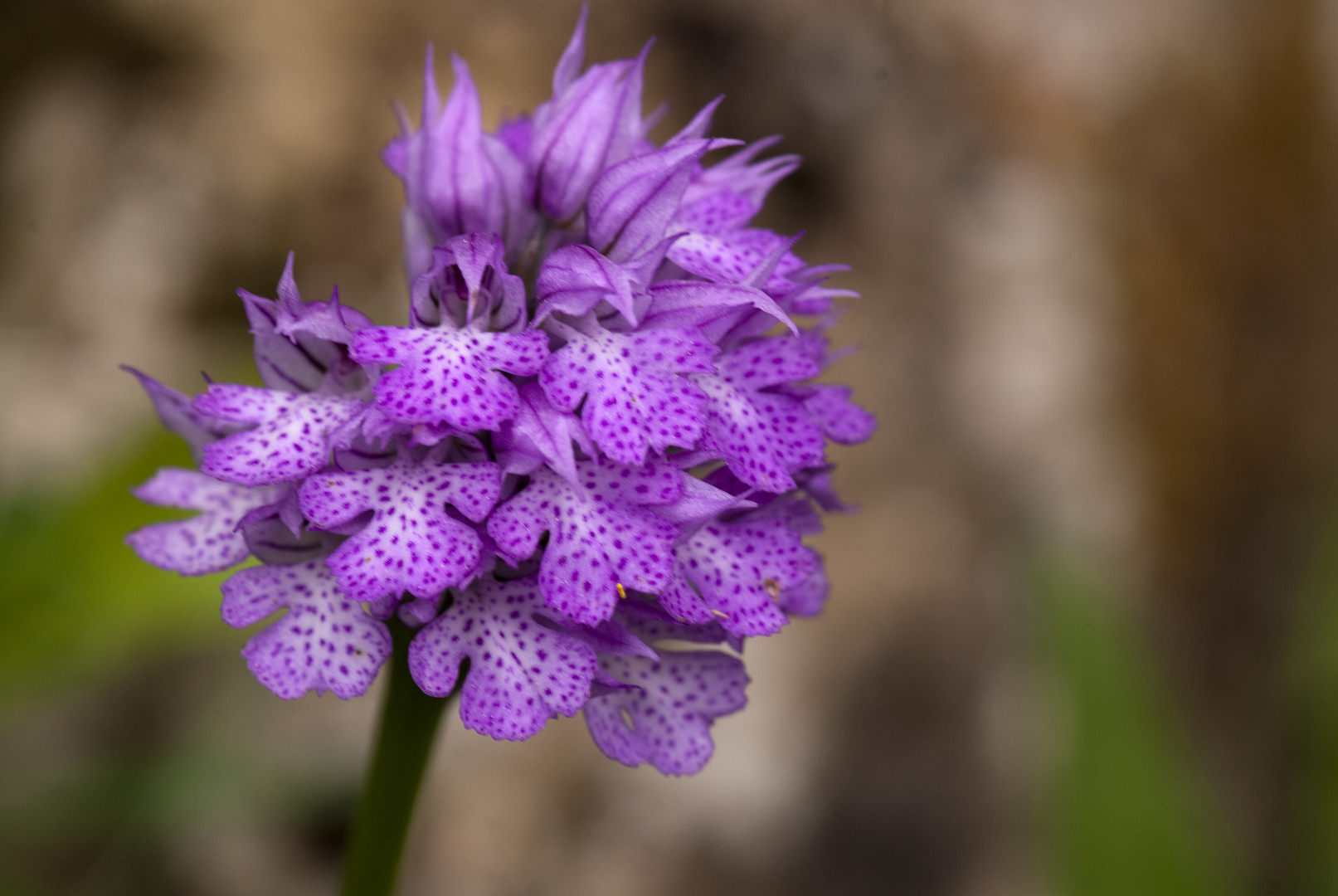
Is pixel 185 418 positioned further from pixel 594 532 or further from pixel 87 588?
pixel 87 588

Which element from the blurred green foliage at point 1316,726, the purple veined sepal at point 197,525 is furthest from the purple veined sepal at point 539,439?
the blurred green foliage at point 1316,726

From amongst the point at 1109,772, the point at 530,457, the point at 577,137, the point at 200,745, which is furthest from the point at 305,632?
the point at 1109,772

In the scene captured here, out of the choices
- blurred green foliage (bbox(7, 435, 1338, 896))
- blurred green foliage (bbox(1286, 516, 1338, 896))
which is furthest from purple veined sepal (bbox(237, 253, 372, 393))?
blurred green foliage (bbox(1286, 516, 1338, 896))

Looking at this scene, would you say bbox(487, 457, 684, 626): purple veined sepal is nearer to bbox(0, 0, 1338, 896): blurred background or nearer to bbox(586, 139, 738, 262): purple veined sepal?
bbox(586, 139, 738, 262): purple veined sepal

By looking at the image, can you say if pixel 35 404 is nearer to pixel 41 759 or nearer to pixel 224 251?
pixel 224 251

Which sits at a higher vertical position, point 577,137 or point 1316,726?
point 577,137

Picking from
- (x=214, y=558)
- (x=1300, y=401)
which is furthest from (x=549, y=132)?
(x=1300, y=401)
